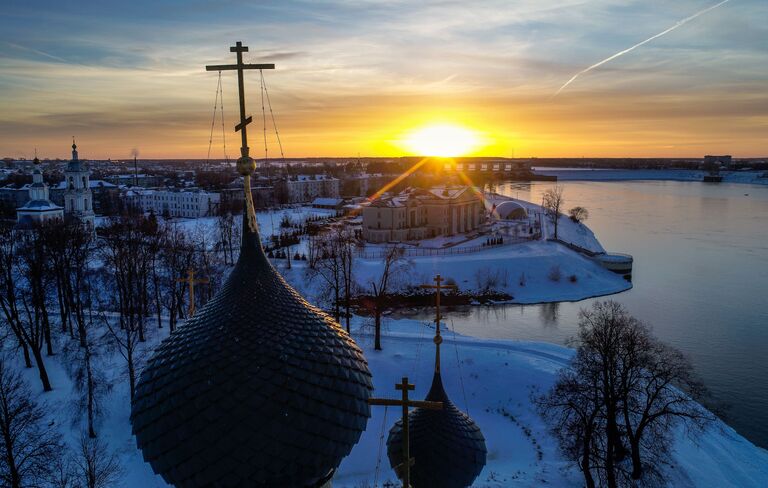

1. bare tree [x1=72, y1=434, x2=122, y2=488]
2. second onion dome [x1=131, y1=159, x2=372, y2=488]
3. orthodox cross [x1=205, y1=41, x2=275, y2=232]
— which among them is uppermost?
orthodox cross [x1=205, y1=41, x2=275, y2=232]

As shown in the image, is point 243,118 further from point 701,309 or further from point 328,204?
point 328,204

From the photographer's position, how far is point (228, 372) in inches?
193

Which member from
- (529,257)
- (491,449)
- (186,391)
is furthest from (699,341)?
(186,391)

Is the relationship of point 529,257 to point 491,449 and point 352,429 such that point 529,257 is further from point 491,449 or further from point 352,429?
point 352,429

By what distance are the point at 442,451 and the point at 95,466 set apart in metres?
6.74

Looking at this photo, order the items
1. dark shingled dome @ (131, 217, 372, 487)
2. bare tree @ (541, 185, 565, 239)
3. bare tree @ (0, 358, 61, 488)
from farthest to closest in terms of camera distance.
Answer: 1. bare tree @ (541, 185, 565, 239)
2. bare tree @ (0, 358, 61, 488)
3. dark shingled dome @ (131, 217, 372, 487)

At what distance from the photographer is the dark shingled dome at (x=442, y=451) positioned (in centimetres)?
829

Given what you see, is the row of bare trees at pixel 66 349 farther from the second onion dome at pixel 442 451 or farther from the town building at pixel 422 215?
the town building at pixel 422 215

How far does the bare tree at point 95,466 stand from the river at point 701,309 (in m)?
15.7

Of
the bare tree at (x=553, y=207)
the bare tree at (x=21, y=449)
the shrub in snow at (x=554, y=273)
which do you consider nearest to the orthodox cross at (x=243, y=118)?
the bare tree at (x=21, y=449)

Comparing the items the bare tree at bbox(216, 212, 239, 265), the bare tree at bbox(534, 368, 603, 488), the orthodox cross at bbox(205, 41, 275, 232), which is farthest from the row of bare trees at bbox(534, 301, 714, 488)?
the bare tree at bbox(216, 212, 239, 265)

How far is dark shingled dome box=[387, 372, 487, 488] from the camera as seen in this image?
27.2ft

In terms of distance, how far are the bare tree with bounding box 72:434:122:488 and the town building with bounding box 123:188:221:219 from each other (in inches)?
1990

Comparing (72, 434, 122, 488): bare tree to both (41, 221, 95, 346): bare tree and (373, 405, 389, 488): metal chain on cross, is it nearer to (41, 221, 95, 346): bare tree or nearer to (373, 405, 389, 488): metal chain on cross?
(373, 405, 389, 488): metal chain on cross
